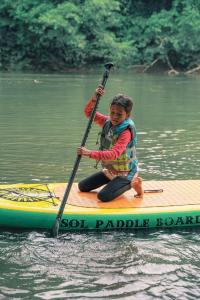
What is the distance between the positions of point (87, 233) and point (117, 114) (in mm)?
1151

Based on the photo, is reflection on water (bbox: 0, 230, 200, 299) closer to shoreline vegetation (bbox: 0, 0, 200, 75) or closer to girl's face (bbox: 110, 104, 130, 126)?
girl's face (bbox: 110, 104, 130, 126)

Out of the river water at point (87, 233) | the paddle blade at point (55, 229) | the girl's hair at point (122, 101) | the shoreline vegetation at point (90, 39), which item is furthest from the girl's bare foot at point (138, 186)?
the shoreline vegetation at point (90, 39)

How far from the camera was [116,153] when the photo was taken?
17.5 feet

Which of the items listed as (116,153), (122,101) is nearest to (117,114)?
(122,101)

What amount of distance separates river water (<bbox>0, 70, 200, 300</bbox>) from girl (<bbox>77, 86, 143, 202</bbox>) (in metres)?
0.49

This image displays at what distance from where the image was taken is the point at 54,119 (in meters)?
12.4

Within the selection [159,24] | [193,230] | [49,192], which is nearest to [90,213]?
[49,192]

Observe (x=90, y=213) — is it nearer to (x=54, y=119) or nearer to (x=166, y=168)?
(x=166, y=168)

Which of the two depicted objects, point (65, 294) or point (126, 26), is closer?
point (65, 294)

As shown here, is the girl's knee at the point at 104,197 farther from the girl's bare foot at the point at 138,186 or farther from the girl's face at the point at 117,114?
the girl's face at the point at 117,114

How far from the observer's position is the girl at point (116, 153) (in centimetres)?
535

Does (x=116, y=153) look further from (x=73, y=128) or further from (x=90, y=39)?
(x=90, y=39)

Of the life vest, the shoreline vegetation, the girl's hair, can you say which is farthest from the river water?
the shoreline vegetation

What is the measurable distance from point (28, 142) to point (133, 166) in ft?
14.7
